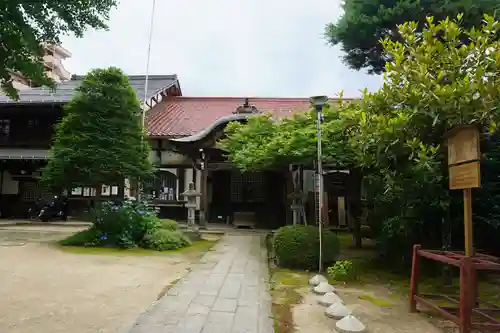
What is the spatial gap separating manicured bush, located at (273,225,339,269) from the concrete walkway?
1.71 ft

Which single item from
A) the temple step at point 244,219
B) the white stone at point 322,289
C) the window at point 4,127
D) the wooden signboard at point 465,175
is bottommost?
the white stone at point 322,289

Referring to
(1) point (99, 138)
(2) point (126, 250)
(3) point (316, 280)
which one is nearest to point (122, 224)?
(2) point (126, 250)

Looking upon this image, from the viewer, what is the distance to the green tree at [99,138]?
944cm

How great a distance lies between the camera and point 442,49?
452 centimetres

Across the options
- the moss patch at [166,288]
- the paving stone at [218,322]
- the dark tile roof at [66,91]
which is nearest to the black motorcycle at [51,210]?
the dark tile roof at [66,91]

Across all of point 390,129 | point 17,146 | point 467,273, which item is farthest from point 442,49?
point 17,146

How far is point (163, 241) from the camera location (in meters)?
9.20

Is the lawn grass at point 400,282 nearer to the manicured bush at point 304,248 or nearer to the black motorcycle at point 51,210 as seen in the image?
the manicured bush at point 304,248

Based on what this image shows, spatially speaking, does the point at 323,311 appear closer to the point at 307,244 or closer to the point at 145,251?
the point at 307,244

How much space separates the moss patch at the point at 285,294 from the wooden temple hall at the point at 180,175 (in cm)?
632

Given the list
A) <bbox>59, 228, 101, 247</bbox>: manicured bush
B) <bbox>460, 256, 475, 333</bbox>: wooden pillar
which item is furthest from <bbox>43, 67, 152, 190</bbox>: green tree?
<bbox>460, 256, 475, 333</bbox>: wooden pillar

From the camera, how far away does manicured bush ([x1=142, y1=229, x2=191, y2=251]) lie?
9133 mm

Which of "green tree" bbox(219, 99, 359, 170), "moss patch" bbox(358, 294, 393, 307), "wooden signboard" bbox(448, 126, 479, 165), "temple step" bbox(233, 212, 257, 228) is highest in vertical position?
"green tree" bbox(219, 99, 359, 170)

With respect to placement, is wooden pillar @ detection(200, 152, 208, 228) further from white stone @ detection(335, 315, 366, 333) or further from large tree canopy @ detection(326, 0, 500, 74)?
white stone @ detection(335, 315, 366, 333)
